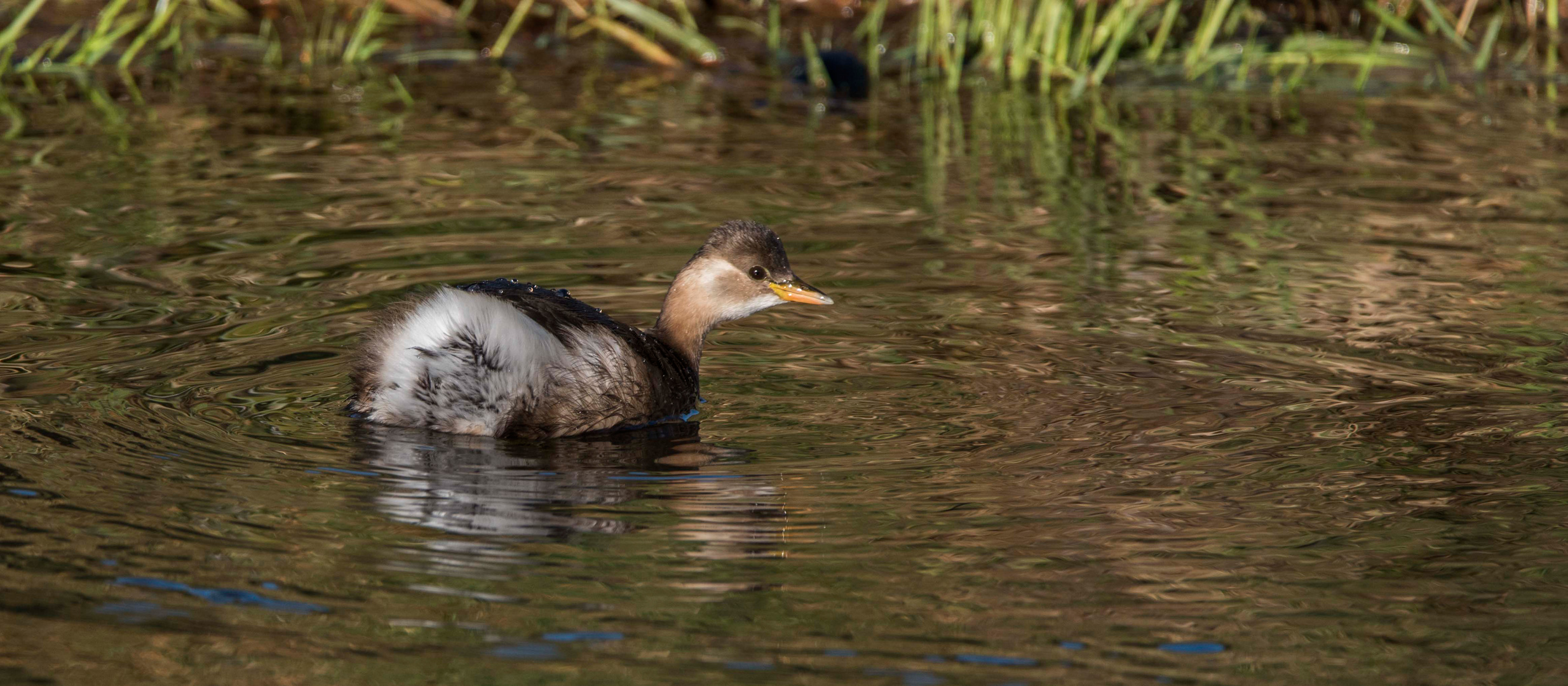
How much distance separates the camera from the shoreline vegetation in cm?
1197

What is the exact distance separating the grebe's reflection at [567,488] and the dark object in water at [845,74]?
6.24 metres

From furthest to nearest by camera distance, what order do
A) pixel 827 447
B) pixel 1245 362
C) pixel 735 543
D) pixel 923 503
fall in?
pixel 1245 362
pixel 827 447
pixel 923 503
pixel 735 543

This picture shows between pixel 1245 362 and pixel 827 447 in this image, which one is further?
pixel 1245 362

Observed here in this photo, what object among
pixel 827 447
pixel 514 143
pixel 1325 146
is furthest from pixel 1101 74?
pixel 827 447

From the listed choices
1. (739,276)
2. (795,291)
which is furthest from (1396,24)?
(739,276)

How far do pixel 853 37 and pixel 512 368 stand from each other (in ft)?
25.3

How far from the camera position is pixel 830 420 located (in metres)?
6.07

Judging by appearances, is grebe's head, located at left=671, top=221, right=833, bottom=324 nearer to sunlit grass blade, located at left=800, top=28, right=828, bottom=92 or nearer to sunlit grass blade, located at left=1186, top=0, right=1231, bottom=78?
sunlit grass blade, located at left=800, top=28, right=828, bottom=92

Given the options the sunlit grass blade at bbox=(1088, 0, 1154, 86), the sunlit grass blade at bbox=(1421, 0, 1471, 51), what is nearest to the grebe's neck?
the sunlit grass blade at bbox=(1088, 0, 1154, 86)

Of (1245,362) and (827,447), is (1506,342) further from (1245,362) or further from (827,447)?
(827,447)

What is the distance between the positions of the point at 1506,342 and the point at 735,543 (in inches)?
137

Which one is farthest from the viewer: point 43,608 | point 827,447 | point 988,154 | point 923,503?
point 988,154

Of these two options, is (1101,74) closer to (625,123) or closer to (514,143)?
(625,123)

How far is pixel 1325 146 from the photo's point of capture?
35.0 ft
